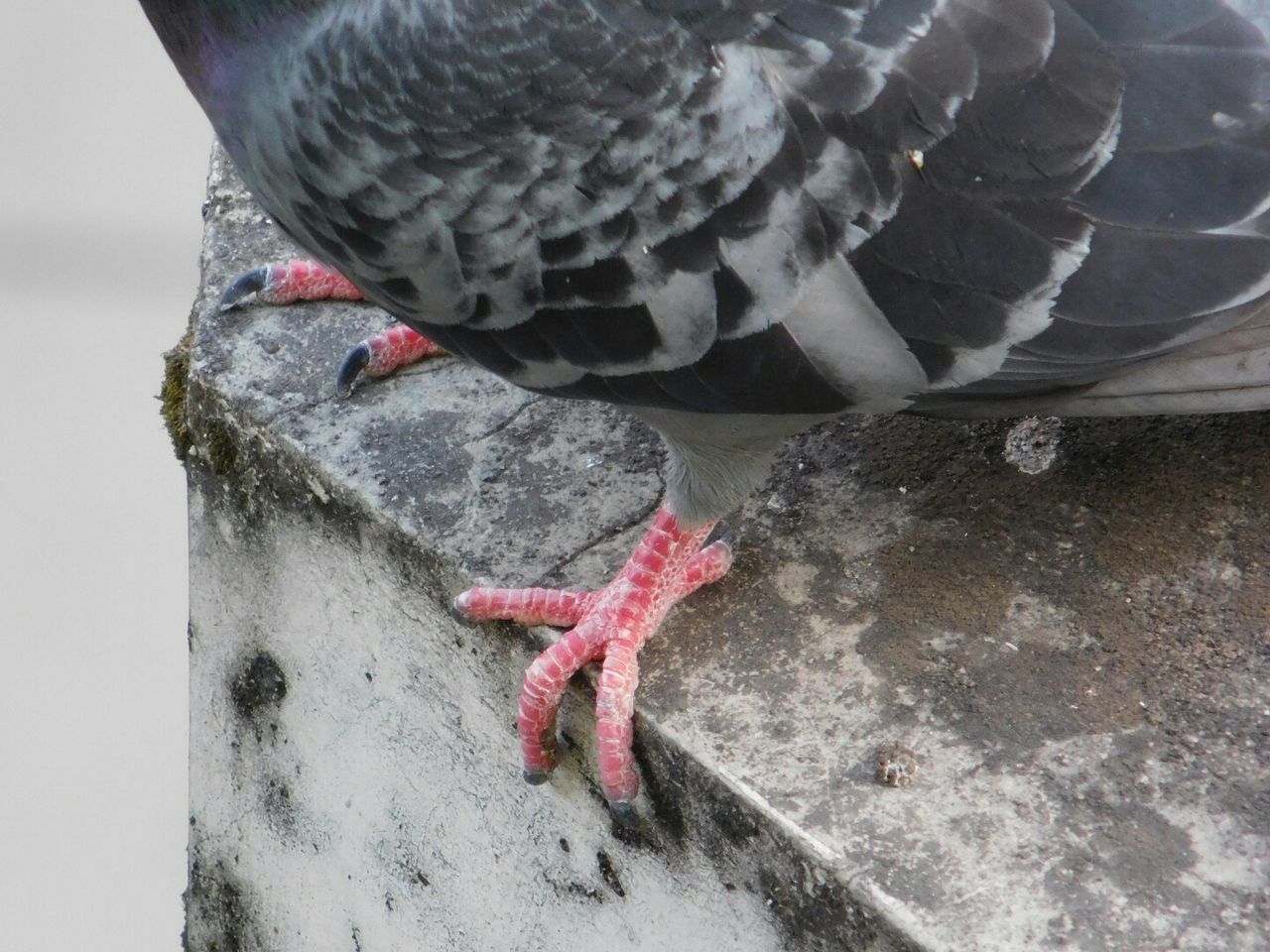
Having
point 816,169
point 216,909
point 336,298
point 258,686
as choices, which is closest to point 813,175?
point 816,169

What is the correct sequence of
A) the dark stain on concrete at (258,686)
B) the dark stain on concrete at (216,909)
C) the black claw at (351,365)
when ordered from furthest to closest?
the dark stain on concrete at (216,909), the dark stain on concrete at (258,686), the black claw at (351,365)

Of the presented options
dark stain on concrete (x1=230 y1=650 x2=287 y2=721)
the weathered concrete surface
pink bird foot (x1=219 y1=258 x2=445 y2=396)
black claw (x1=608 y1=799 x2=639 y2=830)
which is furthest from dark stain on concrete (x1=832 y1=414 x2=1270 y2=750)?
dark stain on concrete (x1=230 y1=650 x2=287 y2=721)

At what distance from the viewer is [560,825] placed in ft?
9.48

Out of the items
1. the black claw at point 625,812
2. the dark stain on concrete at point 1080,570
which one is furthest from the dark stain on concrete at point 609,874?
the dark stain on concrete at point 1080,570

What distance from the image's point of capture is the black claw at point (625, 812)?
2.65m

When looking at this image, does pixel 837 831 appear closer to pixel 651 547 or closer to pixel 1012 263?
pixel 651 547

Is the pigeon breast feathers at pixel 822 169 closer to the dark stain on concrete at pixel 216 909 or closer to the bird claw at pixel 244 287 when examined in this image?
the bird claw at pixel 244 287

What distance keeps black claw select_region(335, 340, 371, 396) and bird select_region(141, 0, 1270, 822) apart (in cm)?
75

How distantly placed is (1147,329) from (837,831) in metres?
0.90

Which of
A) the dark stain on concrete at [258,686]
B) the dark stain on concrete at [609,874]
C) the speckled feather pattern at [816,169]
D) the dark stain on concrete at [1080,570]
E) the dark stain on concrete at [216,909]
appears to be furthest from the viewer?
the dark stain on concrete at [216,909]

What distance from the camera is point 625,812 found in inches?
104

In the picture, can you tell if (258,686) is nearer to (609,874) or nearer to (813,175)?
(609,874)

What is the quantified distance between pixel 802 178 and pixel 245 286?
5.31ft

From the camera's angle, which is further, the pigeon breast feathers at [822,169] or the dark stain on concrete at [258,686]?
the dark stain on concrete at [258,686]
